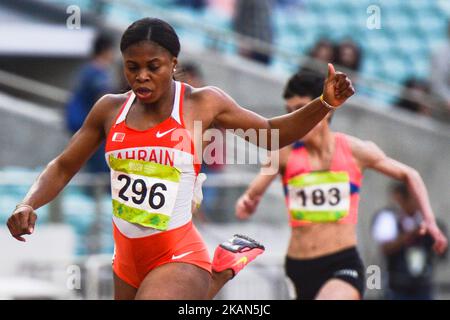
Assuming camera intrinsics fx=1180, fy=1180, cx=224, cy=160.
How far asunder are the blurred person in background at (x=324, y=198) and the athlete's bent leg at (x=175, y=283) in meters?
2.06

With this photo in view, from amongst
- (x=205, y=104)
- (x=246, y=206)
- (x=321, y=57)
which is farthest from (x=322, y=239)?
(x=321, y=57)

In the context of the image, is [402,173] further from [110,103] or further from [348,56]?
[348,56]

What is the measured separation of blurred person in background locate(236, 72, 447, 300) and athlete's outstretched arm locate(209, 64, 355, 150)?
6.23 feet

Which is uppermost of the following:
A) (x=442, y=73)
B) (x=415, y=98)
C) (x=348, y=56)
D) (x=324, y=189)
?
(x=348, y=56)

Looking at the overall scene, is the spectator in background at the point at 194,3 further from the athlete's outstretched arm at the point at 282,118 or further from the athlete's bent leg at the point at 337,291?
the athlete's outstretched arm at the point at 282,118

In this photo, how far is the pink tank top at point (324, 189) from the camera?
8555 mm

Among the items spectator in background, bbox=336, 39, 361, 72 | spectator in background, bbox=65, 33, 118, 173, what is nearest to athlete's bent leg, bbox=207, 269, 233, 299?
spectator in background, bbox=65, 33, 118, 173

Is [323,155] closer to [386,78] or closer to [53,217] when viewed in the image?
[53,217]

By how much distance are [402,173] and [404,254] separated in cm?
381

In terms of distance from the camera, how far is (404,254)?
40.2 ft

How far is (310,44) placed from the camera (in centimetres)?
1820

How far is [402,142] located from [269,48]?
1.99 m

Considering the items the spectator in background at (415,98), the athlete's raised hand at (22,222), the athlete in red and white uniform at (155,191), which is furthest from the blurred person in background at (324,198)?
the spectator in background at (415,98)
